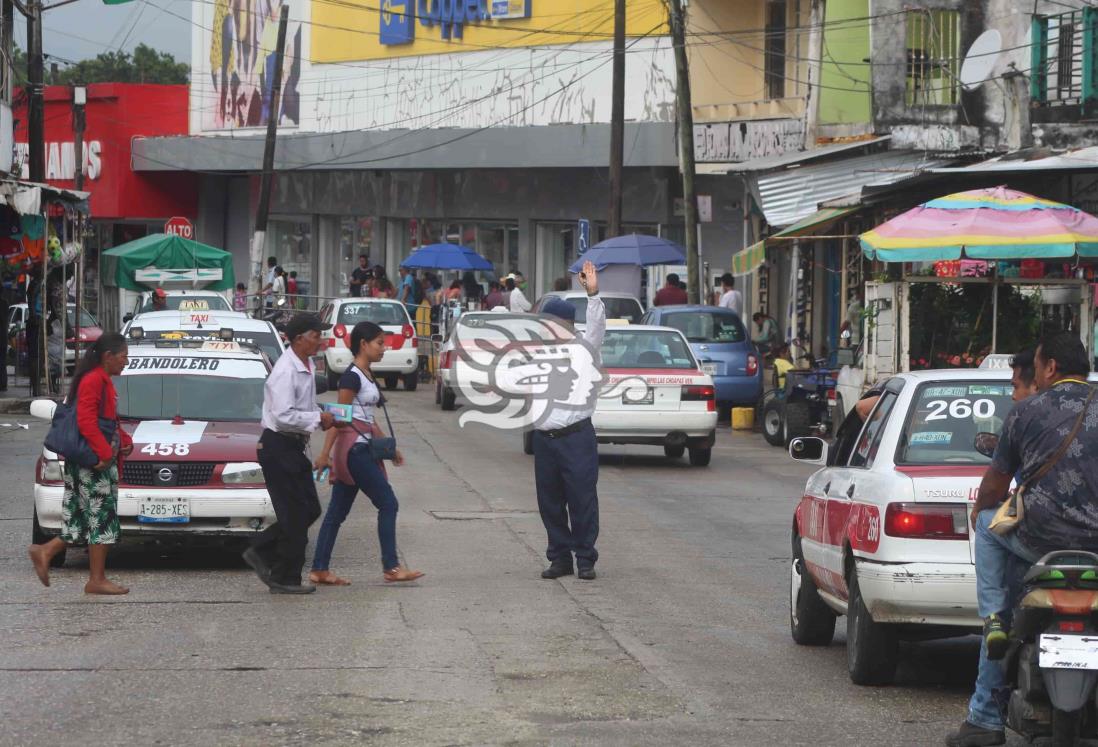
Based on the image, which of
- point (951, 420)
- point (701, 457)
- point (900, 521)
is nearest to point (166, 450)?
point (951, 420)

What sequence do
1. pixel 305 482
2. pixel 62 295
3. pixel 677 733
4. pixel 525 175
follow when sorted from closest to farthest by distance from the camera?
pixel 677 733 → pixel 305 482 → pixel 62 295 → pixel 525 175

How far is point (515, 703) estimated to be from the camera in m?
7.75

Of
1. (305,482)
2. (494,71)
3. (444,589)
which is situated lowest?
(444,589)

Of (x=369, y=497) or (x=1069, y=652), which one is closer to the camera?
(x=1069, y=652)

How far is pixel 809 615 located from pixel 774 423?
14.3 meters

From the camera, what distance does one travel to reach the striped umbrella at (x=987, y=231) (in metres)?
18.9

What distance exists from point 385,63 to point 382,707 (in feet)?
142

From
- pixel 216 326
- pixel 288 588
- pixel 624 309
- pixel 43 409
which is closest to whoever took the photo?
pixel 288 588

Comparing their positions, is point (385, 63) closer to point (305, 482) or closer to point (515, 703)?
point (305, 482)

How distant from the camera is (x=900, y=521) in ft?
25.5

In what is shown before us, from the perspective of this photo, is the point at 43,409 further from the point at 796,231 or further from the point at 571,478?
the point at 796,231

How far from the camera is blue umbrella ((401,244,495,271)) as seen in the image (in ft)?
124

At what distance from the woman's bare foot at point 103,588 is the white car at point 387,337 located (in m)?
20.6

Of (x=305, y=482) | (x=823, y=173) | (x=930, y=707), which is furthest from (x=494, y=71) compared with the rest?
(x=930, y=707)
